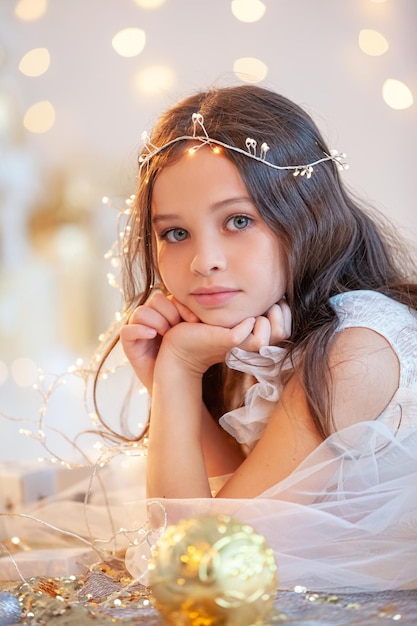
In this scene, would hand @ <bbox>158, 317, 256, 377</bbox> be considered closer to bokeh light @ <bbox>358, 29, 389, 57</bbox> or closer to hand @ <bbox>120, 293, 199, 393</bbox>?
hand @ <bbox>120, 293, 199, 393</bbox>

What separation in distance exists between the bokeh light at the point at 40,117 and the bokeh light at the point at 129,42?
1.17 ft

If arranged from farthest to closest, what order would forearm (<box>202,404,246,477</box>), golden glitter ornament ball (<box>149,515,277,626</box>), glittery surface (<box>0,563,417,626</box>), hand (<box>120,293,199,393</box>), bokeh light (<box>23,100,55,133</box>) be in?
bokeh light (<box>23,100,55,133</box>)
forearm (<box>202,404,246,477</box>)
hand (<box>120,293,199,393</box>)
glittery surface (<box>0,563,417,626</box>)
golden glitter ornament ball (<box>149,515,277,626</box>)

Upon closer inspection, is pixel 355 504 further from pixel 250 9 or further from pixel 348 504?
pixel 250 9

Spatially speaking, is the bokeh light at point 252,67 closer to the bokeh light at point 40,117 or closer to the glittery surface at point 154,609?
the bokeh light at point 40,117

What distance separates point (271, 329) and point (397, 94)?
1.25 meters

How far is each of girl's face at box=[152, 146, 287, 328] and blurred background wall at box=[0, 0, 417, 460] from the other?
0.99 metres

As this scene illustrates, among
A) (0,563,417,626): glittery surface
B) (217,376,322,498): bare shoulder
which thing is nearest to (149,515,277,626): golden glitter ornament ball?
(0,563,417,626): glittery surface

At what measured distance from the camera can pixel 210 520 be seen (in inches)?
33.7

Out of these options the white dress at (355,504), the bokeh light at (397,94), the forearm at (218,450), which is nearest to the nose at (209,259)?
the white dress at (355,504)

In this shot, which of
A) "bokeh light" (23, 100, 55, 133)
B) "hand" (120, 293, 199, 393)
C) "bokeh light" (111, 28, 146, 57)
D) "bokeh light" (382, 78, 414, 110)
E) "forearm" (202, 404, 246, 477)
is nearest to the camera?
"hand" (120, 293, 199, 393)

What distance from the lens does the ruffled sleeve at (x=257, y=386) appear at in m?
1.38

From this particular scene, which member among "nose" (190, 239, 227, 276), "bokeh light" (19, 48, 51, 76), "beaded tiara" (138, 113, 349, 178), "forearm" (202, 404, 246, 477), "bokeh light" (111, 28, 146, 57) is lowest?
"forearm" (202, 404, 246, 477)

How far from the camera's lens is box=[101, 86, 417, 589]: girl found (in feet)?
3.90

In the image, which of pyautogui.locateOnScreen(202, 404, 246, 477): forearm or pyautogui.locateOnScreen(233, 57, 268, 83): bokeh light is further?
pyautogui.locateOnScreen(233, 57, 268, 83): bokeh light
